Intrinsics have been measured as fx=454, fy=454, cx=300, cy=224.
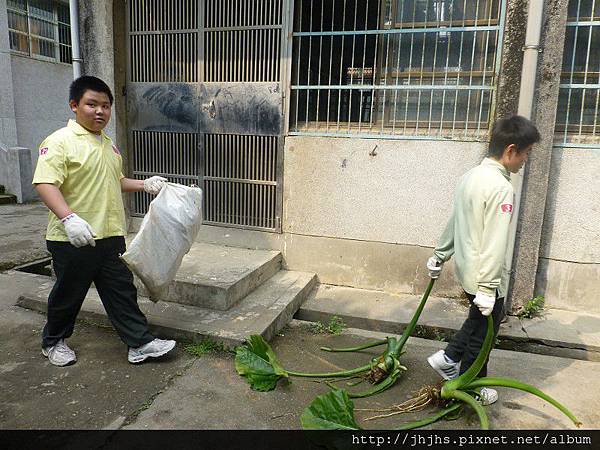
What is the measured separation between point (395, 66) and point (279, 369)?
3.07m

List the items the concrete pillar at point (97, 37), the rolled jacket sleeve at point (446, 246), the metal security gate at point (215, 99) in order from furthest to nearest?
the concrete pillar at point (97, 37), the metal security gate at point (215, 99), the rolled jacket sleeve at point (446, 246)

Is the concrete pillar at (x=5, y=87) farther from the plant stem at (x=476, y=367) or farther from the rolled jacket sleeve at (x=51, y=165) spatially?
the plant stem at (x=476, y=367)

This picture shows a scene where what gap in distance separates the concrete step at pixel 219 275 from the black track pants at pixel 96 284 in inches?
28.4

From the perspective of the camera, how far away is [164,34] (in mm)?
4902

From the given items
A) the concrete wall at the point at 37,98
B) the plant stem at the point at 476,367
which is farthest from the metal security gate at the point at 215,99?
the concrete wall at the point at 37,98

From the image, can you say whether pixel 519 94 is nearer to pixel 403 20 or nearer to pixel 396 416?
pixel 403 20

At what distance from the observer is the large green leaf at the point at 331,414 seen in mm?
2398

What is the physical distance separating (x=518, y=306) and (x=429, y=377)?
147cm

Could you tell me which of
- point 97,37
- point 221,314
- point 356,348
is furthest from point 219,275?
point 97,37

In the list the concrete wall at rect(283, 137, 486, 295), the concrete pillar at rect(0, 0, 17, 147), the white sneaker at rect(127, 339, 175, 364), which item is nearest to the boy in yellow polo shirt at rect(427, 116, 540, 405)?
the concrete wall at rect(283, 137, 486, 295)

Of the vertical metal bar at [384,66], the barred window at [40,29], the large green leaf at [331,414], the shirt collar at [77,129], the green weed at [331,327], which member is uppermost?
the barred window at [40,29]

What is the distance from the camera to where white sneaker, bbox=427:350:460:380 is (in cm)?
291

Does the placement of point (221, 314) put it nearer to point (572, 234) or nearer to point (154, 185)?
point (154, 185)

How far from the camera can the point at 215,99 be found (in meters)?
4.82
